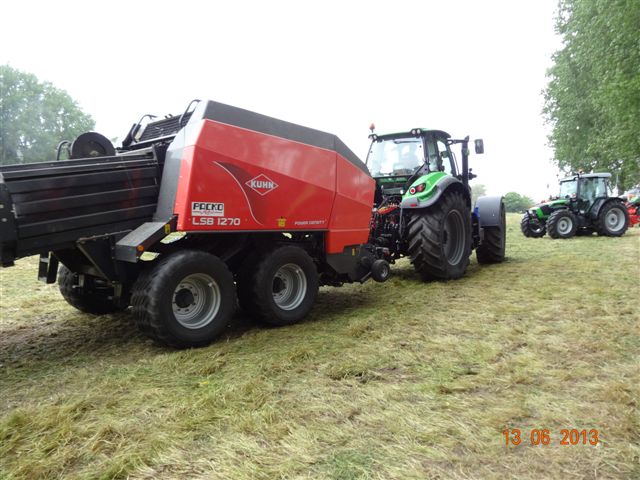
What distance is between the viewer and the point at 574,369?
2852 mm

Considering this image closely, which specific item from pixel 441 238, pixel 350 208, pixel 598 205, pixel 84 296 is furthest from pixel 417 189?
pixel 598 205

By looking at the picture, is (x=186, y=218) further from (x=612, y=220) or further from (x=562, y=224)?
(x=612, y=220)

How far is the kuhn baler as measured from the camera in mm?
3199

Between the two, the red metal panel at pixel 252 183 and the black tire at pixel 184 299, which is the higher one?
the red metal panel at pixel 252 183

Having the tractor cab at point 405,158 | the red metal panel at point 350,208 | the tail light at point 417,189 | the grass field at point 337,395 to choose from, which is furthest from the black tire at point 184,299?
the tractor cab at point 405,158

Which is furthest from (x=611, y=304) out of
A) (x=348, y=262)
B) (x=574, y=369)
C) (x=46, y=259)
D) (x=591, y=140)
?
(x=591, y=140)

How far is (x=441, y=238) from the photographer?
5.90 m

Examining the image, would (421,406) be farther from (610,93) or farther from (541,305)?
(610,93)

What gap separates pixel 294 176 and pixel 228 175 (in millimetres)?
733

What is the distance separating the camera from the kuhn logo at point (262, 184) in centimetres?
381

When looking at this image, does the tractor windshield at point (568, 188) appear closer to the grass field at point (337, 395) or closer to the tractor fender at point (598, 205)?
the tractor fender at point (598, 205)

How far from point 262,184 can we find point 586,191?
12303 millimetres

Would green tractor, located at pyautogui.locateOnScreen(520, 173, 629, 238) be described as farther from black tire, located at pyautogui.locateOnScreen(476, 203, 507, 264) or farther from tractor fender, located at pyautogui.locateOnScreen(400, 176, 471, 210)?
tractor fender, located at pyautogui.locateOnScreen(400, 176, 471, 210)
